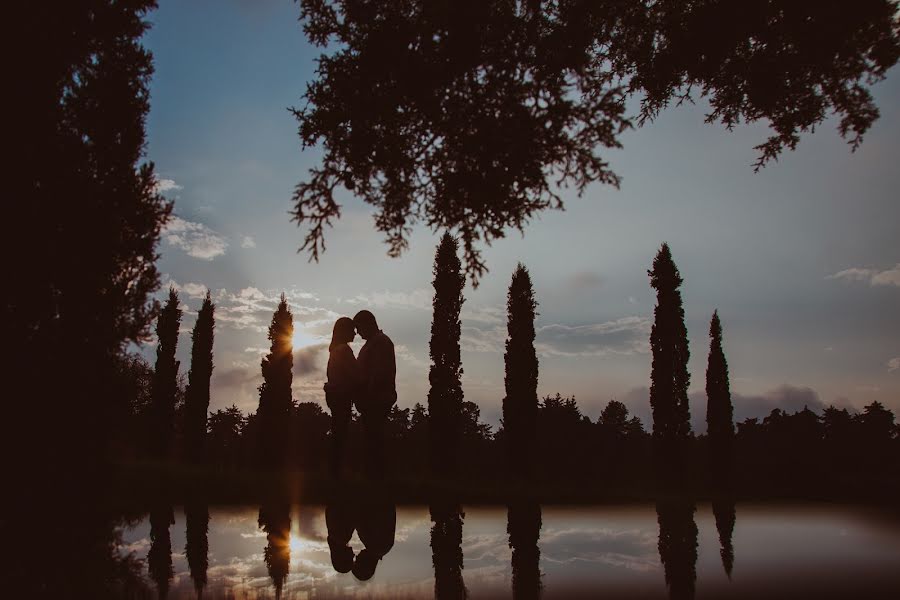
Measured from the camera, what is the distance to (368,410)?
908 cm

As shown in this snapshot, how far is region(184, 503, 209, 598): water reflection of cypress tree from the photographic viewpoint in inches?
155

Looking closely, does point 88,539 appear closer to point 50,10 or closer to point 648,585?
point 648,585

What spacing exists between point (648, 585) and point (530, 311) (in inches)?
1181

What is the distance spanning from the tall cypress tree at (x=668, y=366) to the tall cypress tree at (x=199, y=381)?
31542 millimetres

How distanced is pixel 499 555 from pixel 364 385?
4737 millimetres

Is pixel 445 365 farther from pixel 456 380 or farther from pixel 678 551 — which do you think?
pixel 678 551

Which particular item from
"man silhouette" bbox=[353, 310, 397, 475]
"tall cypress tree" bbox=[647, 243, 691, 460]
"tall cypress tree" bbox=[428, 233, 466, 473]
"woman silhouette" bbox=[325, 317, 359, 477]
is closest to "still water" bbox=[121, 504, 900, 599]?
"man silhouette" bbox=[353, 310, 397, 475]

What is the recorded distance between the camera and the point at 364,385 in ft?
29.7

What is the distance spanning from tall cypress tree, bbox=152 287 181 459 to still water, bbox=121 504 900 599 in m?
37.0

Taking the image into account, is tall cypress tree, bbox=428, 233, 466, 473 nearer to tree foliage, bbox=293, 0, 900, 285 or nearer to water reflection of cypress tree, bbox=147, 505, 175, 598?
tree foliage, bbox=293, 0, 900, 285

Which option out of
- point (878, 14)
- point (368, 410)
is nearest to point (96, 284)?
point (368, 410)

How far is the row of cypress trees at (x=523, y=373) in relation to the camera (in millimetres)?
31453

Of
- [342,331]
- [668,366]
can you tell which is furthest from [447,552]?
[668,366]

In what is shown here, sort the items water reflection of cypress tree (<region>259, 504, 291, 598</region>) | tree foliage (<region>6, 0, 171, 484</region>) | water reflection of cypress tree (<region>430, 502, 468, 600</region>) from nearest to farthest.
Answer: water reflection of cypress tree (<region>430, 502, 468, 600</region>) → water reflection of cypress tree (<region>259, 504, 291, 598</region>) → tree foliage (<region>6, 0, 171, 484</region>)
